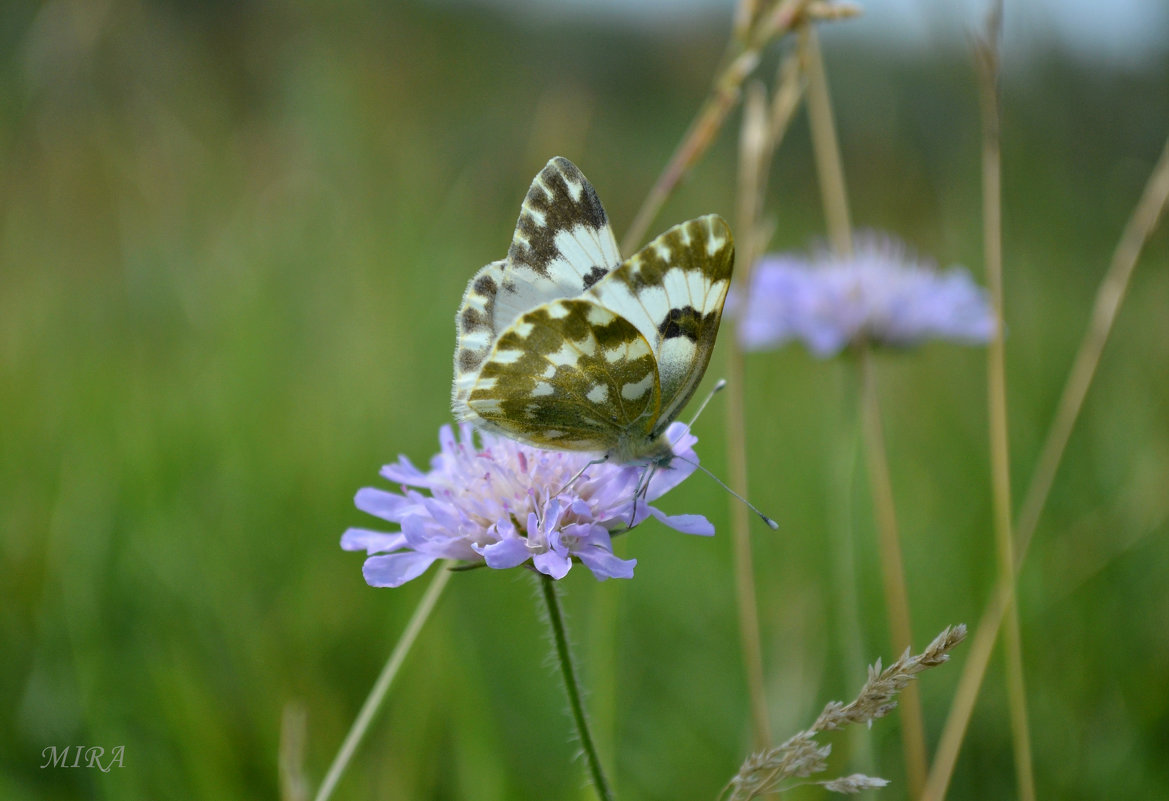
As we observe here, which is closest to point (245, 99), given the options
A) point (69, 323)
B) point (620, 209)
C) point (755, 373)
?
point (620, 209)

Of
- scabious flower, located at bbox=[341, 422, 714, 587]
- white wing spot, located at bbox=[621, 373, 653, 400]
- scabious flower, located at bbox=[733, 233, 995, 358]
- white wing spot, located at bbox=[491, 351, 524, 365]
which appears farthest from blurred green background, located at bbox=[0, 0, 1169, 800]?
white wing spot, located at bbox=[491, 351, 524, 365]

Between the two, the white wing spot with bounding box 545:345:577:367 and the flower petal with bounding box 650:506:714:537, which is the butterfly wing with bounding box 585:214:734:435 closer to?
the white wing spot with bounding box 545:345:577:367

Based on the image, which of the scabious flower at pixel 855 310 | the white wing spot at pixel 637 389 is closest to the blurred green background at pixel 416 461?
the scabious flower at pixel 855 310

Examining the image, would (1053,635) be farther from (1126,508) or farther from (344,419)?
(344,419)

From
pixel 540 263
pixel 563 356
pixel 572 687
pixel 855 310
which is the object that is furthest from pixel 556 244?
pixel 855 310

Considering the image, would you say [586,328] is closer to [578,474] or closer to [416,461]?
[578,474]

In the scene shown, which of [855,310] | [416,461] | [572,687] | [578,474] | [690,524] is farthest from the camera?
[416,461]

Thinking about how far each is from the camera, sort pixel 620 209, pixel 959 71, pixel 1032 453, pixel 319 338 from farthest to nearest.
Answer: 1. pixel 620 209
2. pixel 319 338
3. pixel 959 71
4. pixel 1032 453
